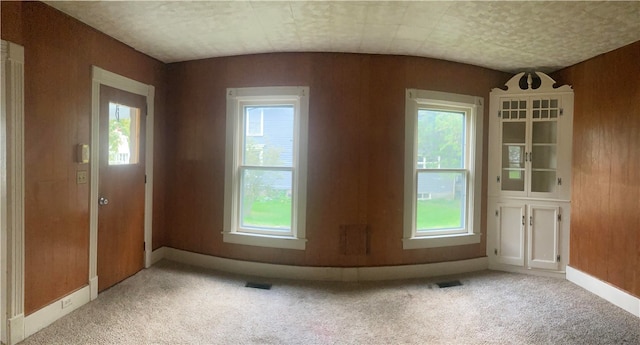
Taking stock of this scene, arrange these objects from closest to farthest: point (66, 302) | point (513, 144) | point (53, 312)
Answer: point (53, 312) → point (66, 302) → point (513, 144)

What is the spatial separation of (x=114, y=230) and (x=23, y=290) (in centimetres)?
93

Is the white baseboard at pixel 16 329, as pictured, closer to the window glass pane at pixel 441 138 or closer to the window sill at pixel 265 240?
the window sill at pixel 265 240

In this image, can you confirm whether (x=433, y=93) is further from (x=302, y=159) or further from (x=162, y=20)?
(x=162, y=20)

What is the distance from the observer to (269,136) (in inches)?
141

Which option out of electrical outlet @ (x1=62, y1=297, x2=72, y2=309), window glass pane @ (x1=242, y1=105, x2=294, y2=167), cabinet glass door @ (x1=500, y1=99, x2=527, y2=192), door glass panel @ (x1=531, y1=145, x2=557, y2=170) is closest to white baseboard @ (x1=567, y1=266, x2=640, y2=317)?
cabinet glass door @ (x1=500, y1=99, x2=527, y2=192)

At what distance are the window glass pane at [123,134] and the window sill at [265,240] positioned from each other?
128 cm

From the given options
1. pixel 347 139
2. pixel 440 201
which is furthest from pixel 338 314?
pixel 440 201

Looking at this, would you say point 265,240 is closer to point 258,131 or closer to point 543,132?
point 258,131

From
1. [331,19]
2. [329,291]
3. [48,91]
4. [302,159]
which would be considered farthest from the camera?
[302,159]

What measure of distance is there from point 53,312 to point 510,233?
452 cm

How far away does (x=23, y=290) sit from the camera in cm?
227

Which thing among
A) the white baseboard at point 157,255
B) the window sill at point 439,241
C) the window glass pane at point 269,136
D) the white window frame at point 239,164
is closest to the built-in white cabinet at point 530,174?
the window sill at point 439,241

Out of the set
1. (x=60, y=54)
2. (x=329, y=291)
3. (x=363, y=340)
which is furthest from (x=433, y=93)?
(x=60, y=54)

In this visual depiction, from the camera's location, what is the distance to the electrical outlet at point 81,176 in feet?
8.92
